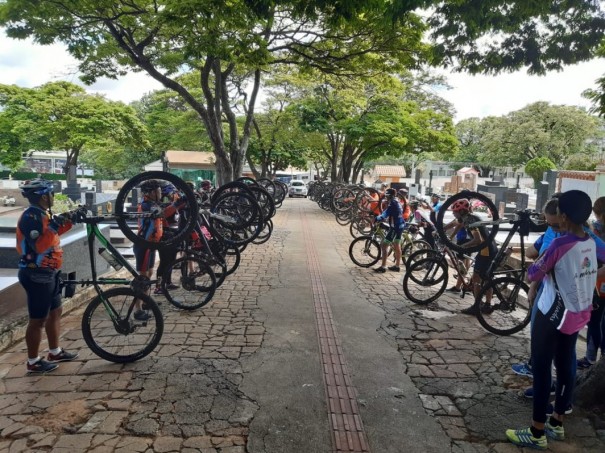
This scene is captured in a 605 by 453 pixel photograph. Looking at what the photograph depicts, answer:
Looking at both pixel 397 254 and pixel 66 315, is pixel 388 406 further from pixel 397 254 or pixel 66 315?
pixel 397 254

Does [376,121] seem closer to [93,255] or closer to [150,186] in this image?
[150,186]

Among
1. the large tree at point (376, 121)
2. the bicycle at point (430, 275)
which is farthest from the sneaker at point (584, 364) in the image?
the large tree at point (376, 121)

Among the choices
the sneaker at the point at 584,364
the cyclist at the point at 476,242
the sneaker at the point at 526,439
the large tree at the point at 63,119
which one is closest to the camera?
the sneaker at the point at 526,439

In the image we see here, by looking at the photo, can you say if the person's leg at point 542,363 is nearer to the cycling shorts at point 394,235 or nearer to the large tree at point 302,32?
the large tree at point 302,32

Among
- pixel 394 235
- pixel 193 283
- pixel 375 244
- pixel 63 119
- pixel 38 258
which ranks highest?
pixel 63 119

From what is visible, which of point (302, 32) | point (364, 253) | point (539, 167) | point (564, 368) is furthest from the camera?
point (539, 167)

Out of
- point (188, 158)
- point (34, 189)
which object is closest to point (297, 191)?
point (188, 158)

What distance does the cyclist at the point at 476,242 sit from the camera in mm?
5918

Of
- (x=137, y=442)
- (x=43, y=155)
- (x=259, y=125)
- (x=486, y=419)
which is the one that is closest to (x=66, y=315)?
(x=137, y=442)

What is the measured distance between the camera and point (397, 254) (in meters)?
8.73

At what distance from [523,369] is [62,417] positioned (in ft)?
13.5

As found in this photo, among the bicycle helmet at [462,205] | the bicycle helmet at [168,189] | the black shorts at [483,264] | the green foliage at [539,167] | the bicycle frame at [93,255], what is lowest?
the black shorts at [483,264]

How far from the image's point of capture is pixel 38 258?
12.8 ft

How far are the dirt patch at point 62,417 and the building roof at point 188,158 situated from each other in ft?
92.9
